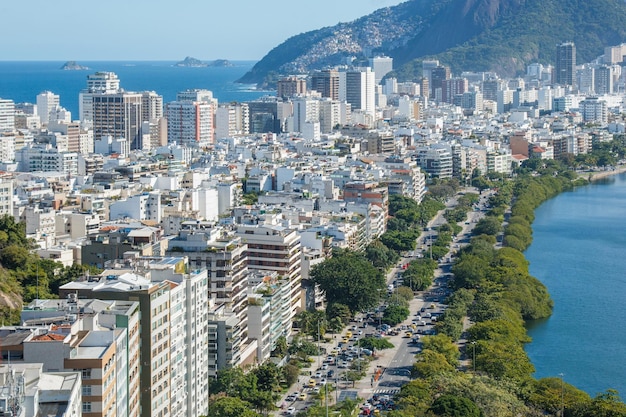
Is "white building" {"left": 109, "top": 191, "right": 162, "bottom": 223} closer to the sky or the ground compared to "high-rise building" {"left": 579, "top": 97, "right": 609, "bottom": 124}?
closer to the ground

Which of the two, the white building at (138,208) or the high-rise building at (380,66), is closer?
the white building at (138,208)

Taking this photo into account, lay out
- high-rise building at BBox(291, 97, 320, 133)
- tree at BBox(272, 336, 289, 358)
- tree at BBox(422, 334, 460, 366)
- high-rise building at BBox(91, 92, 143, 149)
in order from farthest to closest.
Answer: high-rise building at BBox(291, 97, 320, 133) < high-rise building at BBox(91, 92, 143, 149) < tree at BBox(272, 336, 289, 358) < tree at BBox(422, 334, 460, 366)

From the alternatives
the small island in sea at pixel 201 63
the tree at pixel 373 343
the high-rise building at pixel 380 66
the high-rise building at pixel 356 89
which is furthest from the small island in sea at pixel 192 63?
the tree at pixel 373 343

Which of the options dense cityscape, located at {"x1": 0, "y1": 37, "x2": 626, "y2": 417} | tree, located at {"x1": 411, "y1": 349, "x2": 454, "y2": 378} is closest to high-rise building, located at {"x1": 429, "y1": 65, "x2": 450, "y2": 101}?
dense cityscape, located at {"x1": 0, "y1": 37, "x2": 626, "y2": 417}

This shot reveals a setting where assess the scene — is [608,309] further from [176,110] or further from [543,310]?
[176,110]

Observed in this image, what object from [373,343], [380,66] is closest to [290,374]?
[373,343]

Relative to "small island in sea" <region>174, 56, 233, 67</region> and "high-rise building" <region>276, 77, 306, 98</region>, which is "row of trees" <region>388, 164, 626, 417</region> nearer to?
"high-rise building" <region>276, 77, 306, 98</region>

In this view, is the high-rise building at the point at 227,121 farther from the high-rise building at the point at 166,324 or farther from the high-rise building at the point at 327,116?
the high-rise building at the point at 166,324
